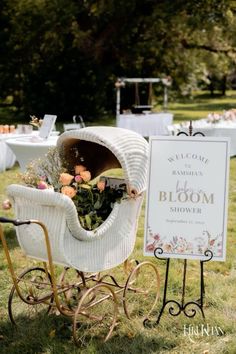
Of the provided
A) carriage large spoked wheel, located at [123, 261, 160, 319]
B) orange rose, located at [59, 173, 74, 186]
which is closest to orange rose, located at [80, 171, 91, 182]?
orange rose, located at [59, 173, 74, 186]

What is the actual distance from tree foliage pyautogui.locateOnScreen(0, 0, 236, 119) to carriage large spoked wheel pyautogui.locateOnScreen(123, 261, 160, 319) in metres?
16.1

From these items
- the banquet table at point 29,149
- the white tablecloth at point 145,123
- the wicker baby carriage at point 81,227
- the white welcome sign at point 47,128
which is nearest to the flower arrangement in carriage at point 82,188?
the wicker baby carriage at point 81,227

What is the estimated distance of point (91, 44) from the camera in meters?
20.6

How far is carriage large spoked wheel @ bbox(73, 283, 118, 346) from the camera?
3.52 metres

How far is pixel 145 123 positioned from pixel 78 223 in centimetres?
1248

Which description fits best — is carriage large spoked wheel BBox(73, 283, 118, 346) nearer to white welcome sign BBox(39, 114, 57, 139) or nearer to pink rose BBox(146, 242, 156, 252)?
pink rose BBox(146, 242, 156, 252)

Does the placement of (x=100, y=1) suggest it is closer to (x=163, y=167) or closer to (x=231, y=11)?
(x=231, y=11)

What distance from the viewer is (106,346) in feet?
11.3

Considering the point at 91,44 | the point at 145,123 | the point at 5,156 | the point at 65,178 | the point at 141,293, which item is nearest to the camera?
the point at 65,178

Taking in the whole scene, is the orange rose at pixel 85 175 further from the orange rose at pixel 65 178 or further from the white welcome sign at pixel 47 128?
the white welcome sign at pixel 47 128

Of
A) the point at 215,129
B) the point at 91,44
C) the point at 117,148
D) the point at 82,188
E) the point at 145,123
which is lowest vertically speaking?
the point at 145,123

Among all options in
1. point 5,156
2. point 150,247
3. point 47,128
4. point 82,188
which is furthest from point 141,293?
point 5,156

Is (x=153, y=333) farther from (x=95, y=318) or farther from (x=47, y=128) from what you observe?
(x=47, y=128)

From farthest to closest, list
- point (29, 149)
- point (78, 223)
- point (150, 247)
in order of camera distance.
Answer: point (29, 149) < point (150, 247) < point (78, 223)
